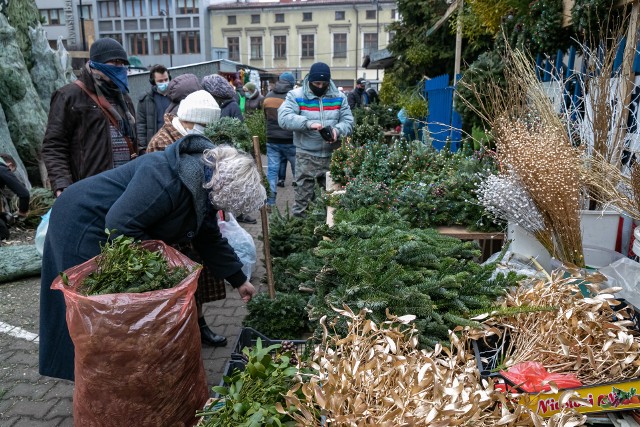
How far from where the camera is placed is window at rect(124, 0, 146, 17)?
49.9m

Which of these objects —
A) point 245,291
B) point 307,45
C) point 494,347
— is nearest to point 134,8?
point 307,45

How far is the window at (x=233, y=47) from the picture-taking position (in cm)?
5225

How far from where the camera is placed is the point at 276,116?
7281mm

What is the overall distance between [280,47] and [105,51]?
51.1m

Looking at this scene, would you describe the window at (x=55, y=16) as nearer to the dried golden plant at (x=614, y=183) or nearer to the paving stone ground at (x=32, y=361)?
the paving stone ground at (x=32, y=361)

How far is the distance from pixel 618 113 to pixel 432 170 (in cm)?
161

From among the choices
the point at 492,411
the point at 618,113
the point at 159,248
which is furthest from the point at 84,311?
the point at 618,113

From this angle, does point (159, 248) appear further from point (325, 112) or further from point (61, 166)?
point (325, 112)

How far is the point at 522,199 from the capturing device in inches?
91.0

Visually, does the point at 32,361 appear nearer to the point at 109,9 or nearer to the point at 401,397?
the point at 401,397

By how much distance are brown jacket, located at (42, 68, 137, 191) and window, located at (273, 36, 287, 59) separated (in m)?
50.6

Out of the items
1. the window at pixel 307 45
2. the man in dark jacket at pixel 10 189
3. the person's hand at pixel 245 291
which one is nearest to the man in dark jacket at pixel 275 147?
the man in dark jacket at pixel 10 189

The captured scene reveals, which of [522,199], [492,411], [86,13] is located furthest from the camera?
[86,13]

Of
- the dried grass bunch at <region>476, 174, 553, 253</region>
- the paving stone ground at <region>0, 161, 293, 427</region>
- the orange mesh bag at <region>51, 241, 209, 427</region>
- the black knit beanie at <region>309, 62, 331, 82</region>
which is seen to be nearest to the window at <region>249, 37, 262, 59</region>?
the black knit beanie at <region>309, 62, 331, 82</region>
